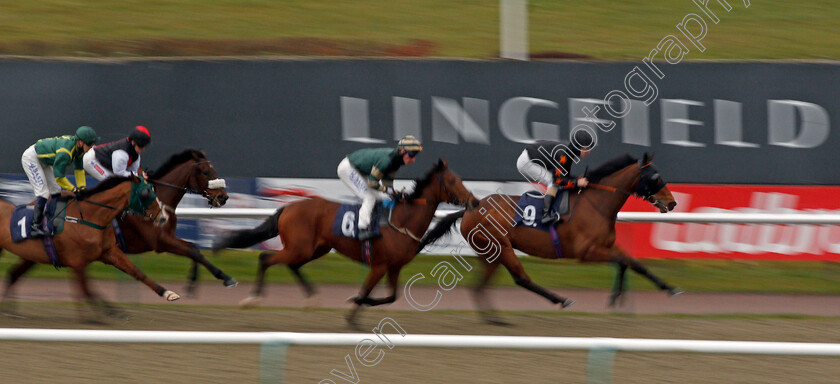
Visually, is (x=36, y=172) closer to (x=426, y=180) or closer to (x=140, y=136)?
(x=140, y=136)

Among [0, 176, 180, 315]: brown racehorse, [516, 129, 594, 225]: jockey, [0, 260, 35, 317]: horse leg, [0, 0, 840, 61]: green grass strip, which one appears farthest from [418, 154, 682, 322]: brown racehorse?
[0, 0, 840, 61]: green grass strip

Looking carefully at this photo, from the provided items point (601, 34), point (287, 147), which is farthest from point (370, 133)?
point (601, 34)

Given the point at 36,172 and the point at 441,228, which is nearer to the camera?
the point at 36,172

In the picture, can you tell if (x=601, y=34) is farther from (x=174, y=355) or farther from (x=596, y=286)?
(x=174, y=355)

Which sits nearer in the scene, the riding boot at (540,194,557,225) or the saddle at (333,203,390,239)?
the saddle at (333,203,390,239)

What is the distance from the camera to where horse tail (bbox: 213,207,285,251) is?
6.86 meters

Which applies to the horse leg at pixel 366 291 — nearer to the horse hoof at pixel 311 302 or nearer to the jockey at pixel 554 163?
the horse hoof at pixel 311 302

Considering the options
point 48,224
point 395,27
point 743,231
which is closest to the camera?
point 48,224

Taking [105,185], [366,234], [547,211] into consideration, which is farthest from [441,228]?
[105,185]

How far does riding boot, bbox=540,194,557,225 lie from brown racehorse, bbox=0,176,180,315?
8.86ft

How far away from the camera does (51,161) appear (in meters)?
6.55

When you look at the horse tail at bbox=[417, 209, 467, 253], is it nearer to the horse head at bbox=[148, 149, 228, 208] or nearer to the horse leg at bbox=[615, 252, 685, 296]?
the horse leg at bbox=[615, 252, 685, 296]

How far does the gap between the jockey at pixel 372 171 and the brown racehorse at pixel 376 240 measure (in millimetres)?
151

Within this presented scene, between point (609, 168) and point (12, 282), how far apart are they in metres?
4.50
